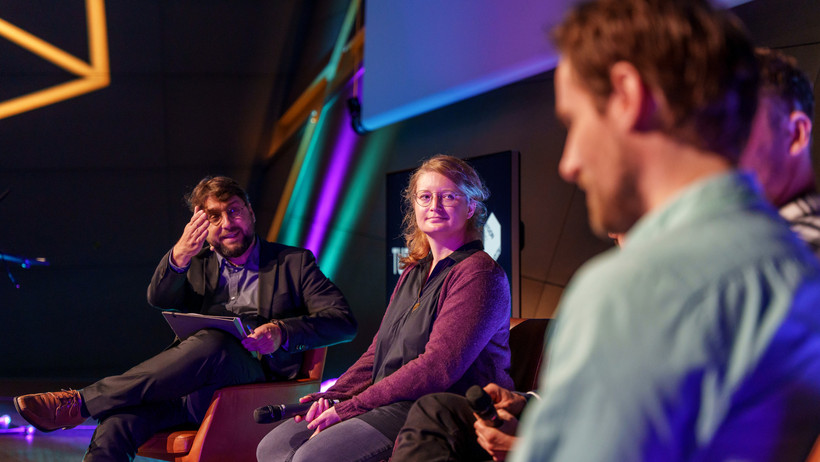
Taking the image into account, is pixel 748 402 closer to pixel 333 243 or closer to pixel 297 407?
pixel 297 407

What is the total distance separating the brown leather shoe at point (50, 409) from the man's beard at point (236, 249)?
773 mm

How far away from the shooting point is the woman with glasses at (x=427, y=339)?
77.2 inches

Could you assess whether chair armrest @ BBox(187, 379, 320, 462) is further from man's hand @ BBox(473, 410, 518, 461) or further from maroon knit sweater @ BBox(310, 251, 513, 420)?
man's hand @ BBox(473, 410, 518, 461)

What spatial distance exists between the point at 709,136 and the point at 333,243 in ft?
16.6

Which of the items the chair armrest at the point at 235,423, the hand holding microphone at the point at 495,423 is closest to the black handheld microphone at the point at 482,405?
the hand holding microphone at the point at 495,423

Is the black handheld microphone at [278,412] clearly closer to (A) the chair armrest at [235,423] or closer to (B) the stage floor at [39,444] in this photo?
(A) the chair armrest at [235,423]

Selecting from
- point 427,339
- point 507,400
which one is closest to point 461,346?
point 427,339

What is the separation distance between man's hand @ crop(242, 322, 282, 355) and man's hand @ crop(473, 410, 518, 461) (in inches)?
47.8

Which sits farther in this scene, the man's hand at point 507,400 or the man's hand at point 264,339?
the man's hand at point 264,339

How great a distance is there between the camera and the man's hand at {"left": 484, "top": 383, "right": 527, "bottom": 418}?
1629 millimetres

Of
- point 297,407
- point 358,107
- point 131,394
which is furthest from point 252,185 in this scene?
point 297,407

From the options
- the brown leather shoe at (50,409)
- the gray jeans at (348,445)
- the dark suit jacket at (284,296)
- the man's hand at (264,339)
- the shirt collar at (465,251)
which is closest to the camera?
the gray jeans at (348,445)

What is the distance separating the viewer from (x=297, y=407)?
222 cm

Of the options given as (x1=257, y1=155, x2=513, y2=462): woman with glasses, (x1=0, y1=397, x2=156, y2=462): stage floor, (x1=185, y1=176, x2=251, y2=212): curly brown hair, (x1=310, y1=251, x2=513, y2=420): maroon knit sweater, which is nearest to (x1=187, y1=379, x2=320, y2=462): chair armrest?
(x1=257, y1=155, x2=513, y2=462): woman with glasses
